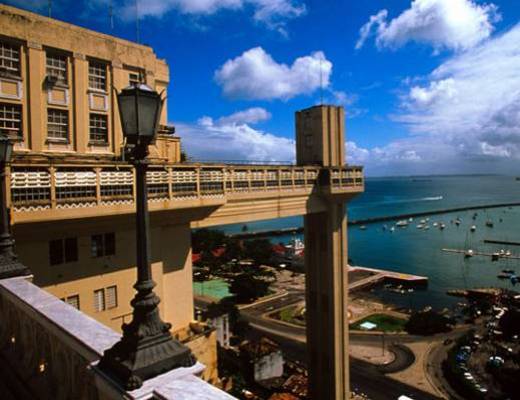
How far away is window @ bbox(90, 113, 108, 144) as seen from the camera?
15.7m

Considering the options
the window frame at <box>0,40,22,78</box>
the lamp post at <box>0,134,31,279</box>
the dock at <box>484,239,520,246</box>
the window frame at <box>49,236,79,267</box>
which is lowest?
the dock at <box>484,239,520,246</box>

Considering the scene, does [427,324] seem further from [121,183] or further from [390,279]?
[121,183]

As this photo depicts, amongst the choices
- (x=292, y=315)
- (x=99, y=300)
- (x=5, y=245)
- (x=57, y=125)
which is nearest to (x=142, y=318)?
(x=5, y=245)

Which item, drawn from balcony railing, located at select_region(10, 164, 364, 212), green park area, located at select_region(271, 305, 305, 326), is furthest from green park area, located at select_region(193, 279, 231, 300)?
balcony railing, located at select_region(10, 164, 364, 212)

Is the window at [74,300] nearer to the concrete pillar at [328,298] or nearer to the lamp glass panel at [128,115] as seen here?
the lamp glass panel at [128,115]

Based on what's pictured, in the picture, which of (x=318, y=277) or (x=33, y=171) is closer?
(x=33, y=171)

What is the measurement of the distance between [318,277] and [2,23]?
2313 cm

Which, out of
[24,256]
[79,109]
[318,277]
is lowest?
[318,277]

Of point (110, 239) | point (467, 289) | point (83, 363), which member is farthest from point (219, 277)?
point (83, 363)

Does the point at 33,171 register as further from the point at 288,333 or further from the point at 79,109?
the point at 288,333

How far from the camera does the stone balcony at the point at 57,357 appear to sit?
11.9 ft

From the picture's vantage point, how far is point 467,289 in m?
72.3

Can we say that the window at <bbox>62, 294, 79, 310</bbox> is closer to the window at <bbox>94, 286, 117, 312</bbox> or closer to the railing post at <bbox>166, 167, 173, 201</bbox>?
the window at <bbox>94, 286, 117, 312</bbox>

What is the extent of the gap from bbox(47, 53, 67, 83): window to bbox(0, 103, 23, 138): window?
1799 mm
